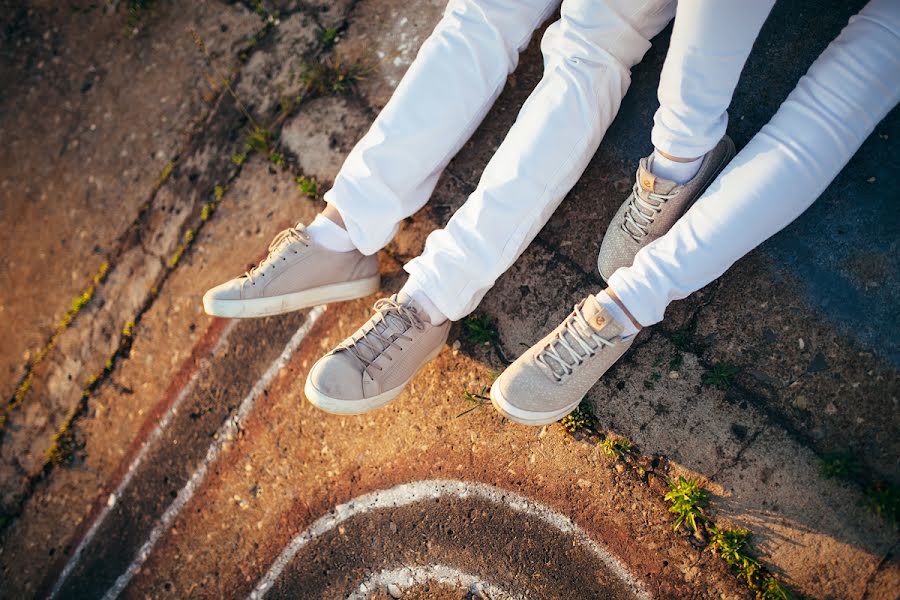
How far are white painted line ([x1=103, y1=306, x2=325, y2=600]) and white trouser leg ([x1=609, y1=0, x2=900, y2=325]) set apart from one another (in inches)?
79.8

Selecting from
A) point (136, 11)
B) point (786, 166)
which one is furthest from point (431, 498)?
point (136, 11)

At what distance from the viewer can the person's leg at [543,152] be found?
2.40 m

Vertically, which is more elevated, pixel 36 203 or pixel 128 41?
pixel 128 41

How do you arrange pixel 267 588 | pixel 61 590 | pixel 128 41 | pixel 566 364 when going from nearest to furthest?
pixel 566 364
pixel 267 588
pixel 61 590
pixel 128 41

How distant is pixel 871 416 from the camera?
2.53 meters

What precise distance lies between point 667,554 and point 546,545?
0.56m

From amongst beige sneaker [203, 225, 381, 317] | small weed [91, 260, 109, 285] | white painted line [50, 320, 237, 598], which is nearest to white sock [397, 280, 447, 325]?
beige sneaker [203, 225, 381, 317]

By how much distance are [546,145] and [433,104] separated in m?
0.58

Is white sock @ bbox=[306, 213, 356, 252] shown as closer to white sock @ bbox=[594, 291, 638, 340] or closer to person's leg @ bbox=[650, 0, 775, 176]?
white sock @ bbox=[594, 291, 638, 340]

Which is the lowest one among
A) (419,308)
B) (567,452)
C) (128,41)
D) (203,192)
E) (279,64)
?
(567,452)

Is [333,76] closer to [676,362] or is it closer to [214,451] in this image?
[214,451]

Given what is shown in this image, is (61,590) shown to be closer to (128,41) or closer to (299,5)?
(128,41)

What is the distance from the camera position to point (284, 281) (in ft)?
9.37

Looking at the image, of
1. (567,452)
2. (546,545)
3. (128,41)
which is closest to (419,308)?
(567,452)
